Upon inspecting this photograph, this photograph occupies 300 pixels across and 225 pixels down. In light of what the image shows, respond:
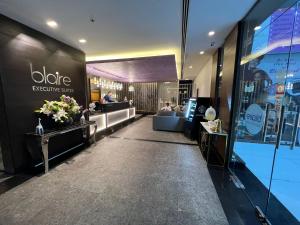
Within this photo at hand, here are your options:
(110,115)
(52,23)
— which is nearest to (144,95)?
(110,115)

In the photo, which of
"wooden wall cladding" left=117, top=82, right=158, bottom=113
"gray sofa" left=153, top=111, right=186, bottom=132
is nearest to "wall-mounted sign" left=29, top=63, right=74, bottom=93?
"gray sofa" left=153, top=111, right=186, bottom=132

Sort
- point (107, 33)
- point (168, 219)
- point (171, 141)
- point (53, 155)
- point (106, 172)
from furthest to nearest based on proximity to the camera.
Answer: point (171, 141) → point (53, 155) → point (107, 33) → point (106, 172) → point (168, 219)

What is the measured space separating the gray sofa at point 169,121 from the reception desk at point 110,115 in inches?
88.8

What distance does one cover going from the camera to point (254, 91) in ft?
8.75

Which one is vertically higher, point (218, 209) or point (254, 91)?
point (254, 91)

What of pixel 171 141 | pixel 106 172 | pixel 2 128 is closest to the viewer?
pixel 2 128

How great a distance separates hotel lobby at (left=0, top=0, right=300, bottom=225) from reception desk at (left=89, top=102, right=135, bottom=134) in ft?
5.89

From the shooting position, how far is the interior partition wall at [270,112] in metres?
1.84

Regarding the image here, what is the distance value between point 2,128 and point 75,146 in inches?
71.7

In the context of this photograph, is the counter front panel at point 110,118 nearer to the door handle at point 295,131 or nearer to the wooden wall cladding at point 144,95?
the wooden wall cladding at point 144,95

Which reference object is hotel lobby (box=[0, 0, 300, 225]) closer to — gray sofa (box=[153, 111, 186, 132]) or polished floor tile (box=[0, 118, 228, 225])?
polished floor tile (box=[0, 118, 228, 225])

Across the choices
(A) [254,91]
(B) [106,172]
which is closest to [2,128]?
(B) [106,172]

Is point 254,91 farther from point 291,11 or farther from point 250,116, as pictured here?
point 291,11

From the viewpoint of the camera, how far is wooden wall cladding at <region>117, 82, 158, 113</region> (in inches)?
492
